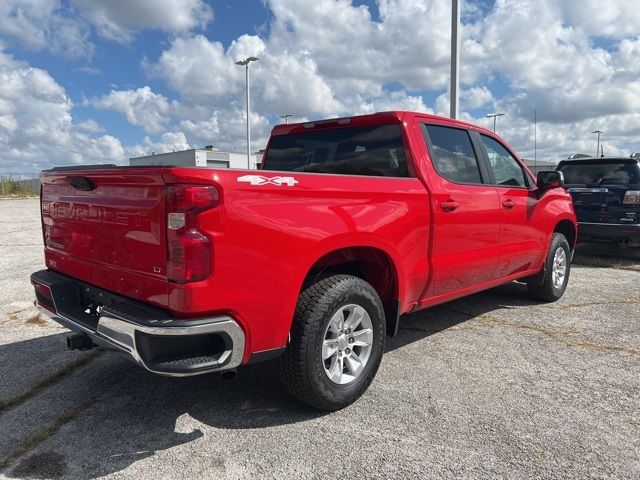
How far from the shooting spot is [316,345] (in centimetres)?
299

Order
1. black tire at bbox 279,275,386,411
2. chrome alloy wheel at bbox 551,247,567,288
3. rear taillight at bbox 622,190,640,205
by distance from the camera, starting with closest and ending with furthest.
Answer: black tire at bbox 279,275,386,411 < chrome alloy wheel at bbox 551,247,567,288 < rear taillight at bbox 622,190,640,205

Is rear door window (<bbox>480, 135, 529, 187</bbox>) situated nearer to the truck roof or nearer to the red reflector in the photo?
the truck roof

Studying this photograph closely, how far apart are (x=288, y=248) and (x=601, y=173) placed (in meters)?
8.02

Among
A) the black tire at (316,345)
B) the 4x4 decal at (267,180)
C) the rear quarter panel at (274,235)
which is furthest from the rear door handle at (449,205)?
the 4x4 decal at (267,180)

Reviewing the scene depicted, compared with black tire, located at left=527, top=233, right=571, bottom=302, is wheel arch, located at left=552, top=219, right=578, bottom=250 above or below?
above

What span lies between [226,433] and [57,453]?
3.01 ft

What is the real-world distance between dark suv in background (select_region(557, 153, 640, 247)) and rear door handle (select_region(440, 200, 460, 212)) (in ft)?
18.8

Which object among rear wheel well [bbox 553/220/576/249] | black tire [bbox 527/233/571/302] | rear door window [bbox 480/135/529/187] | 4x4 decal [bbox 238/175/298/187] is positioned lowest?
black tire [bbox 527/233/571/302]

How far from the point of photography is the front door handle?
4.72 m

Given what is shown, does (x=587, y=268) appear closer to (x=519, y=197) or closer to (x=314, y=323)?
(x=519, y=197)

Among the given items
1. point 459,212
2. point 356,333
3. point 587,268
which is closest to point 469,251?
point 459,212

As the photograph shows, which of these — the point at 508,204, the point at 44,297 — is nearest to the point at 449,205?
the point at 508,204

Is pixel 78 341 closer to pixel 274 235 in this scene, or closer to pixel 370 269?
pixel 274 235

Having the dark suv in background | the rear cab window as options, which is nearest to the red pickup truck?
the dark suv in background
